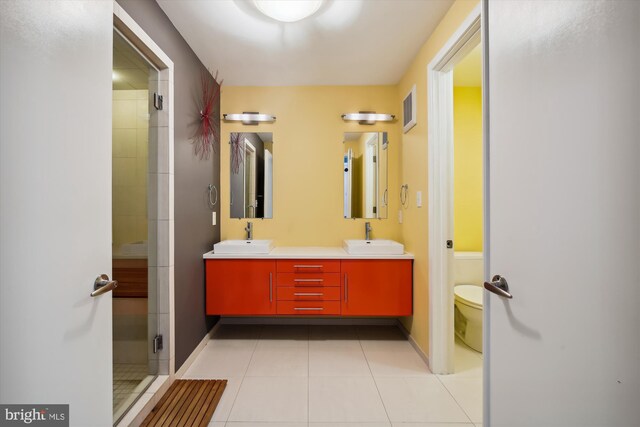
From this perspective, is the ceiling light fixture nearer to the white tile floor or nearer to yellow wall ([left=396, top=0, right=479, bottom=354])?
yellow wall ([left=396, top=0, right=479, bottom=354])

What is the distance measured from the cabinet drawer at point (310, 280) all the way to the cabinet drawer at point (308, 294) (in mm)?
45

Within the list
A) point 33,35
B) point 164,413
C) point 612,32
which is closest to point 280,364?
point 164,413

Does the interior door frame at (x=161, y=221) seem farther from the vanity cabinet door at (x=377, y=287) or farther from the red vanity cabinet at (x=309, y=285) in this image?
the vanity cabinet door at (x=377, y=287)

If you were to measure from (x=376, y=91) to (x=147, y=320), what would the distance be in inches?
116

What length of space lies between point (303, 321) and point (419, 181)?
189cm

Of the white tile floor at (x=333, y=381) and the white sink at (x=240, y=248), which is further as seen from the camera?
the white sink at (x=240, y=248)

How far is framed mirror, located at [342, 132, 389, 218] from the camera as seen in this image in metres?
3.07

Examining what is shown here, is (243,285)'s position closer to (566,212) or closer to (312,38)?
(312,38)

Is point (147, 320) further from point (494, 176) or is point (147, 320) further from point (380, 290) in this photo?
point (494, 176)

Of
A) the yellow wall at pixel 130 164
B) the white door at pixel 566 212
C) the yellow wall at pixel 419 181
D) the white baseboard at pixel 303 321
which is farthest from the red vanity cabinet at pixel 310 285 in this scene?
the white door at pixel 566 212

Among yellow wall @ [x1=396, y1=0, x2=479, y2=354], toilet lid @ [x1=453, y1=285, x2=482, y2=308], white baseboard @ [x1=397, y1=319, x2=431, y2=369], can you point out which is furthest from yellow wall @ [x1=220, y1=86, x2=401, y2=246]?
white baseboard @ [x1=397, y1=319, x2=431, y2=369]

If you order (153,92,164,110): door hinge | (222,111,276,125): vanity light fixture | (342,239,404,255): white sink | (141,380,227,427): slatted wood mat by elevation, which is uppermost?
(222,111,276,125): vanity light fixture

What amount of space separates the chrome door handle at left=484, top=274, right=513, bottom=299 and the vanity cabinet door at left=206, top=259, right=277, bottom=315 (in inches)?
73.0

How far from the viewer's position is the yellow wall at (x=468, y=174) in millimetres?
3029
